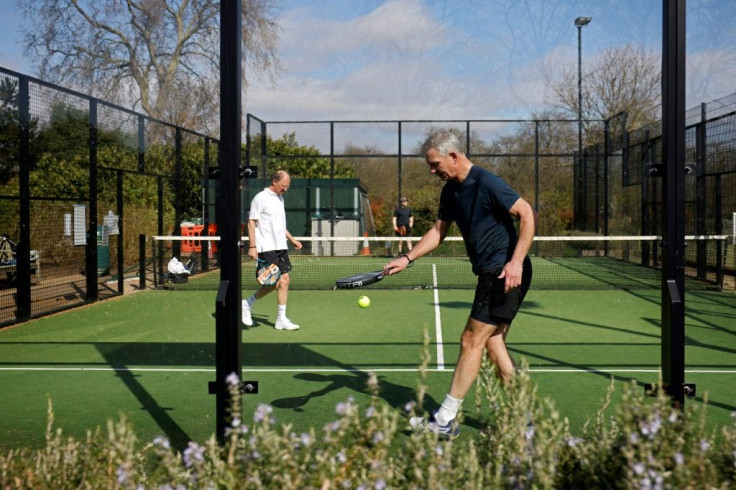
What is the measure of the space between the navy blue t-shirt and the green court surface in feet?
2.97

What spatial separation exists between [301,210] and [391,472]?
2127 cm

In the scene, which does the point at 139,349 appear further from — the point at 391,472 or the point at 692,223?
the point at 692,223

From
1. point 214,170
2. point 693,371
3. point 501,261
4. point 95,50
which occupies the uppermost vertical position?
point 95,50

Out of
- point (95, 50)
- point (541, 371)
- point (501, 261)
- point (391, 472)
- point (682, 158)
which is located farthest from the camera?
point (95, 50)

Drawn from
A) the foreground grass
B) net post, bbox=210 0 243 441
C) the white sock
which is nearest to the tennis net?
the white sock

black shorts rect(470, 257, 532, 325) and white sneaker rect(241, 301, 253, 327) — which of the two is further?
white sneaker rect(241, 301, 253, 327)

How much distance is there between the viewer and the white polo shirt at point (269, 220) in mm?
9156

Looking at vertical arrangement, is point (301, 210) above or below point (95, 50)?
below

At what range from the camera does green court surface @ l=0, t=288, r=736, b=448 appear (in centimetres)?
512

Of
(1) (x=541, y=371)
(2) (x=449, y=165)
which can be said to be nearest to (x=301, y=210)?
(1) (x=541, y=371)

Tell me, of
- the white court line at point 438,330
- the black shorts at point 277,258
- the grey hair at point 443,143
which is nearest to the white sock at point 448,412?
the grey hair at point 443,143

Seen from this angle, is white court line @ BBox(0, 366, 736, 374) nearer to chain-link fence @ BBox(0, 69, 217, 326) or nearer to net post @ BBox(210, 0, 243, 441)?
net post @ BBox(210, 0, 243, 441)

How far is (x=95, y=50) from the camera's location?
21656 mm

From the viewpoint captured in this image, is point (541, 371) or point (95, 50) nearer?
point (541, 371)
